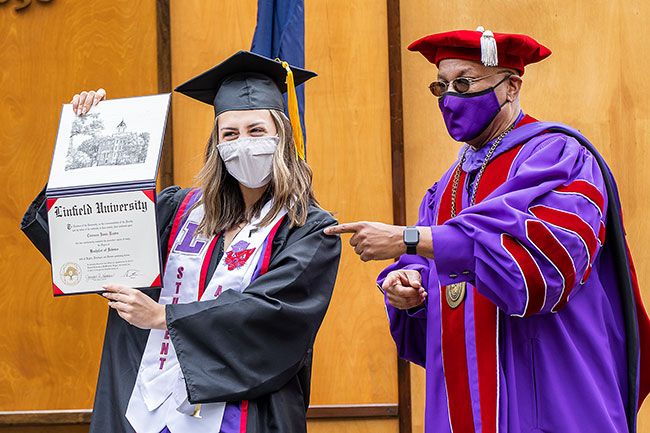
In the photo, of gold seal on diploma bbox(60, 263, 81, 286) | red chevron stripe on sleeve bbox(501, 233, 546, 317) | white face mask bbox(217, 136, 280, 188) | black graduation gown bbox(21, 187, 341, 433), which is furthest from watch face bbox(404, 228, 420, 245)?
gold seal on diploma bbox(60, 263, 81, 286)

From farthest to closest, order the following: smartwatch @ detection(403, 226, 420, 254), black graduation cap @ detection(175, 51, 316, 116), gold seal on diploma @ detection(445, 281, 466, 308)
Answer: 1. black graduation cap @ detection(175, 51, 316, 116)
2. gold seal on diploma @ detection(445, 281, 466, 308)
3. smartwatch @ detection(403, 226, 420, 254)

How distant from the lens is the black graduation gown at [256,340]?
3.54 meters

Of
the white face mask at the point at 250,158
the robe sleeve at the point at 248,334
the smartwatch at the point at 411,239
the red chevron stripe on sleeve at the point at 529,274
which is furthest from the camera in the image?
the white face mask at the point at 250,158

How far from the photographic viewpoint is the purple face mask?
3.61 meters

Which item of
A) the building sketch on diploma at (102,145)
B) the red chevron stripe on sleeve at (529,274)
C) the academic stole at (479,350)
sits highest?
the building sketch on diploma at (102,145)

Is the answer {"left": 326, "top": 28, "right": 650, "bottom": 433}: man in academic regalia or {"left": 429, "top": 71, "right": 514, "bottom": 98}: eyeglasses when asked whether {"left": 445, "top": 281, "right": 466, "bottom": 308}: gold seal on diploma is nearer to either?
{"left": 326, "top": 28, "right": 650, "bottom": 433}: man in academic regalia

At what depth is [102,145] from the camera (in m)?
3.75

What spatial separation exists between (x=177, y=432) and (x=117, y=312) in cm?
45

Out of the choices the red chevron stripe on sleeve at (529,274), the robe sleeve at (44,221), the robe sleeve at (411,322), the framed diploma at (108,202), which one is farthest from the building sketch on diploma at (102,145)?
the red chevron stripe on sleeve at (529,274)

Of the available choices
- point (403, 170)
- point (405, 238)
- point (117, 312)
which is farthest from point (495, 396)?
point (403, 170)

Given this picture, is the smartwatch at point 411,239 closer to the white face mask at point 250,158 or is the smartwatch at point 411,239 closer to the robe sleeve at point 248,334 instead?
the robe sleeve at point 248,334

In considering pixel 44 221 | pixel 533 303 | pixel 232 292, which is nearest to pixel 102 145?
pixel 44 221

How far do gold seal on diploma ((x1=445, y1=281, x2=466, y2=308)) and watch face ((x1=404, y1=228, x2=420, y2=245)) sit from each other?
13.7 inches

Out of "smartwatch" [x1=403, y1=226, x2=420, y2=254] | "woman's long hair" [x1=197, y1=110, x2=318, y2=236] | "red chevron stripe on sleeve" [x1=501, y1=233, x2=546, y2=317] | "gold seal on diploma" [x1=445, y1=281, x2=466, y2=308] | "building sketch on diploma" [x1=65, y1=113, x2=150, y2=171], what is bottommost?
"gold seal on diploma" [x1=445, y1=281, x2=466, y2=308]
